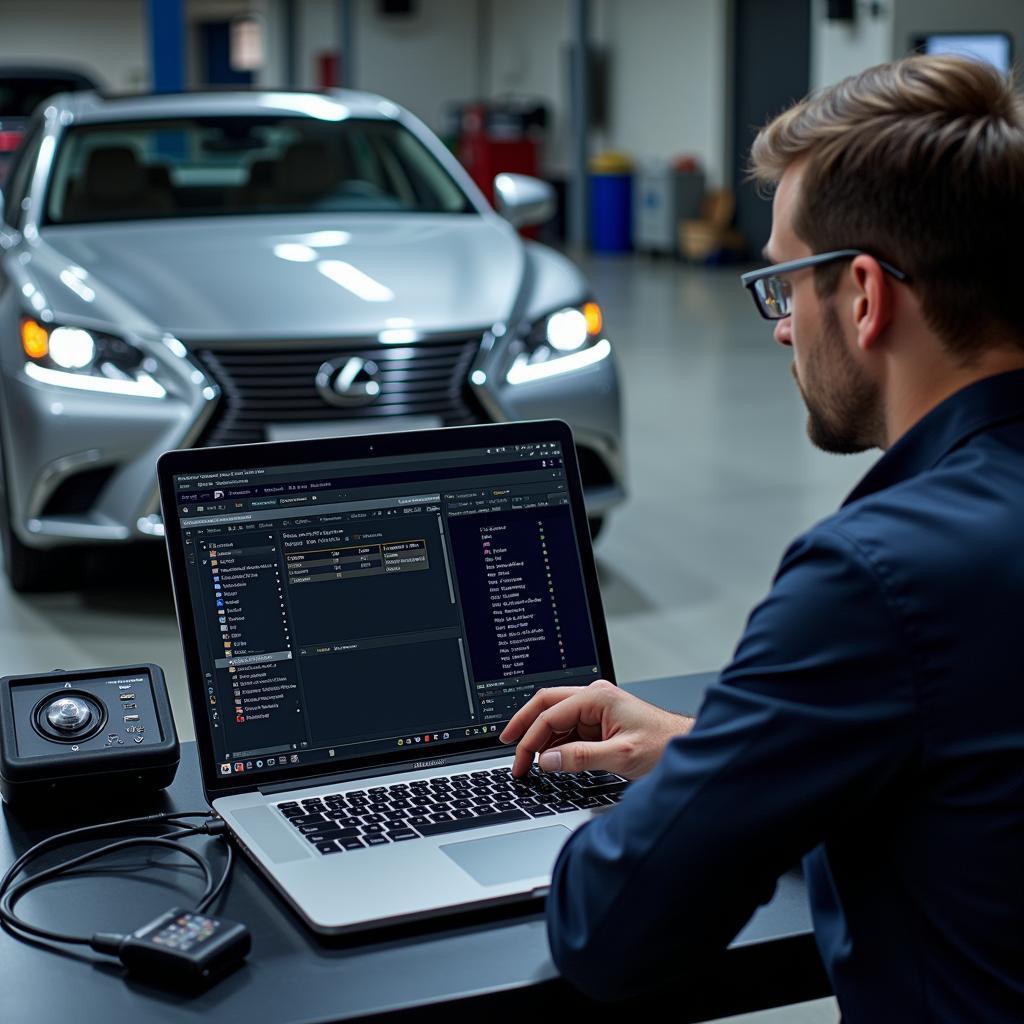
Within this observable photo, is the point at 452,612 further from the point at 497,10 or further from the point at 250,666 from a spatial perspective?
the point at 497,10

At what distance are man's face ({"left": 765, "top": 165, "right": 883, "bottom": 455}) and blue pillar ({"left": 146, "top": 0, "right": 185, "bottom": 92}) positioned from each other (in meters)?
8.30

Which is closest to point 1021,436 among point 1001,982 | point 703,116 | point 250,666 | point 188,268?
point 1001,982

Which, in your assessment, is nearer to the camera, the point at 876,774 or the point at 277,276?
the point at 876,774

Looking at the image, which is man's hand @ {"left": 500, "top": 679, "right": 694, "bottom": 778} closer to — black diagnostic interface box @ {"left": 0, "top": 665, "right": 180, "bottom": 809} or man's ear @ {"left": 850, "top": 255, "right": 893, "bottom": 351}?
black diagnostic interface box @ {"left": 0, "top": 665, "right": 180, "bottom": 809}

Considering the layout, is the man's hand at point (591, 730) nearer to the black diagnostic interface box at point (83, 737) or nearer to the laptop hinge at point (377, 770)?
the laptop hinge at point (377, 770)

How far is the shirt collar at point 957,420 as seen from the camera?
1062mm

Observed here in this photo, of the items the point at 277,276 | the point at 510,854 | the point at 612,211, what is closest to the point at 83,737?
the point at 510,854

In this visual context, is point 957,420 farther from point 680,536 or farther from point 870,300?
point 680,536

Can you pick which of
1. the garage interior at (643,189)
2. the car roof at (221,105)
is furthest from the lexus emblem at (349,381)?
the car roof at (221,105)

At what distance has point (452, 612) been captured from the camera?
151 cm

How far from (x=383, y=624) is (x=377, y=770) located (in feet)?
0.44

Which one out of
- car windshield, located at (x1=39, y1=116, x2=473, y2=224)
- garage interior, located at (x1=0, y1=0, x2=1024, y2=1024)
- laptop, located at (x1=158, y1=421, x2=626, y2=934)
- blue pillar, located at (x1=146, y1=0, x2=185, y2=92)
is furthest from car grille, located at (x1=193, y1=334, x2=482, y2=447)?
blue pillar, located at (x1=146, y1=0, x2=185, y2=92)

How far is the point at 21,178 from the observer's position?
4.77 metres

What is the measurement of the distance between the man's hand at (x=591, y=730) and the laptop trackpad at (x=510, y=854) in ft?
0.26
